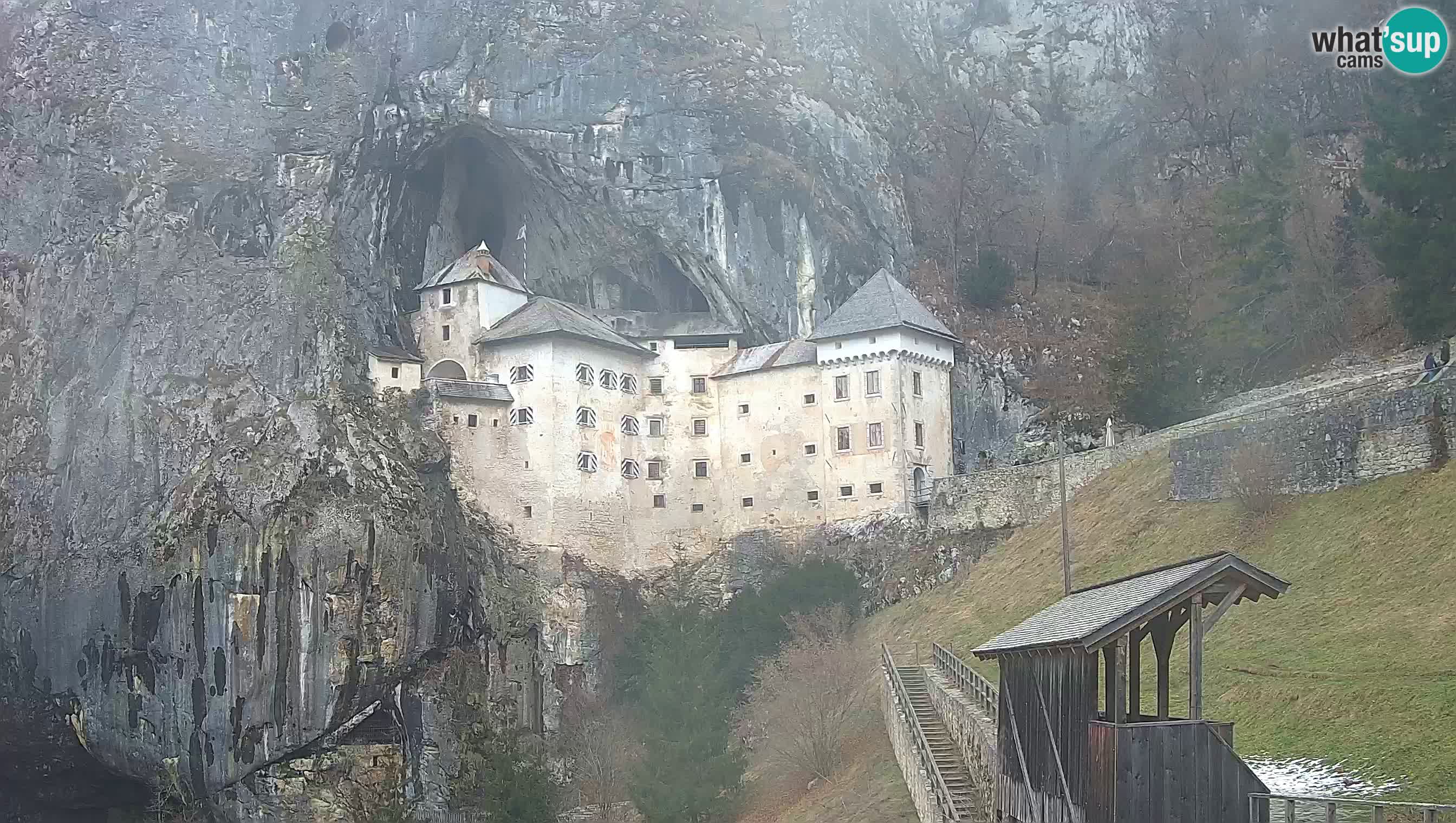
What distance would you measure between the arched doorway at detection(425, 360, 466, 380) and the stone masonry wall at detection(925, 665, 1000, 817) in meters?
29.8

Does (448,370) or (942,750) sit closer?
(942,750)

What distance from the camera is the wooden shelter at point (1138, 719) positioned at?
17.1 metres

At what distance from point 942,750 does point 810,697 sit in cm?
1316

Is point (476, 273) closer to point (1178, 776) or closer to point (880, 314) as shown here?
point (880, 314)

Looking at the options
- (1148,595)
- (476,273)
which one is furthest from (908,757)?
(476,273)

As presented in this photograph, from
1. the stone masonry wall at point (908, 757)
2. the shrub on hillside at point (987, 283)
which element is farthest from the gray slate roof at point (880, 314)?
the stone masonry wall at point (908, 757)

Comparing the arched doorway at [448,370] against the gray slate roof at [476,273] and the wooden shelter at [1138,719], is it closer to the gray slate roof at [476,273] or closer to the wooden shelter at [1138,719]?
the gray slate roof at [476,273]

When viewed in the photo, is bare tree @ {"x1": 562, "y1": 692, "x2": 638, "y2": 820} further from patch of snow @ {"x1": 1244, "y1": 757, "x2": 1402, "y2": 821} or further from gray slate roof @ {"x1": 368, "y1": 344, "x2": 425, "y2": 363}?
patch of snow @ {"x1": 1244, "y1": 757, "x2": 1402, "y2": 821}

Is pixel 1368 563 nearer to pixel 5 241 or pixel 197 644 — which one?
pixel 197 644

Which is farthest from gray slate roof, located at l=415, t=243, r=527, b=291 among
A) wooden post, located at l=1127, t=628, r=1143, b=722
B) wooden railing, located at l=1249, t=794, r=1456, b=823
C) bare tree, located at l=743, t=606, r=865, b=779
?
wooden railing, located at l=1249, t=794, r=1456, b=823

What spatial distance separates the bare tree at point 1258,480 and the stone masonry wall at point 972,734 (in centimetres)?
787

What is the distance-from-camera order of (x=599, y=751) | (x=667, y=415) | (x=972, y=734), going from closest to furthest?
(x=972, y=734) → (x=599, y=751) → (x=667, y=415)

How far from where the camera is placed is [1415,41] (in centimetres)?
4169

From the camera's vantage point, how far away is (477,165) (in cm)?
6291
